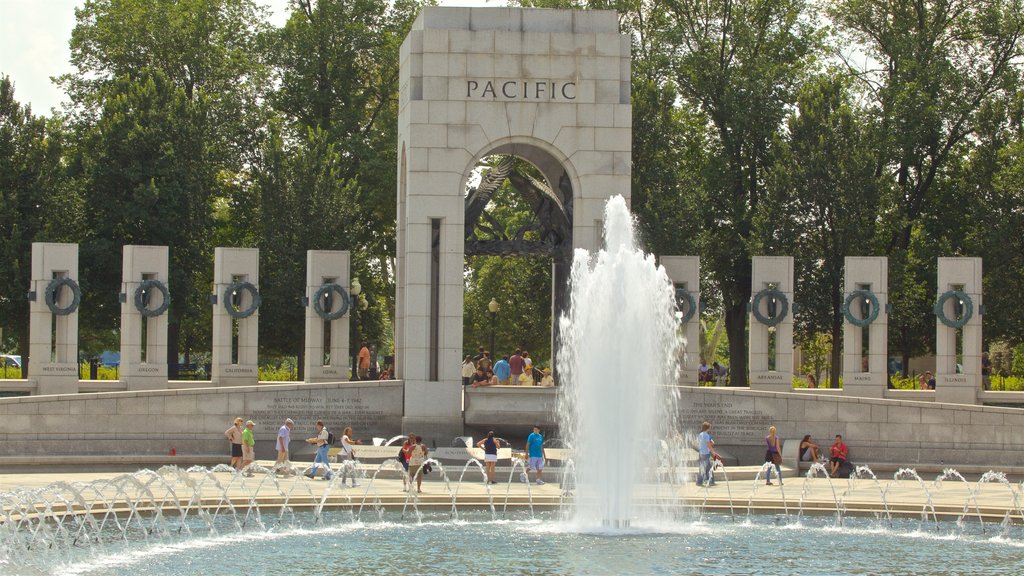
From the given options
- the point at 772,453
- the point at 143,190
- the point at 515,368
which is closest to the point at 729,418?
the point at 772,453

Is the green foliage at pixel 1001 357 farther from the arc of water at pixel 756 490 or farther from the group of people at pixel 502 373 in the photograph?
the arc of water at pixel 756 490

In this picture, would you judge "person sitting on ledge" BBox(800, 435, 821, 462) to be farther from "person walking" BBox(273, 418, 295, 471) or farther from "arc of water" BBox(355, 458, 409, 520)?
"person walking" BBox(273, 418, 295, 471)

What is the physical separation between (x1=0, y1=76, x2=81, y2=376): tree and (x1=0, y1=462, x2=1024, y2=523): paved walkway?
626 inches

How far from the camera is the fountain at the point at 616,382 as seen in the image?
22.6 metres

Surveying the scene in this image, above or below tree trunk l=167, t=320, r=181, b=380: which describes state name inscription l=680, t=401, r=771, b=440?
below

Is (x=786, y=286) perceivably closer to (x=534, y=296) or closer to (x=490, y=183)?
(x=490, y=183)

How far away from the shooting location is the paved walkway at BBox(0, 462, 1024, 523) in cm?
2278

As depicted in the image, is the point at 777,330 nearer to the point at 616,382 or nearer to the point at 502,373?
the point at 502,373

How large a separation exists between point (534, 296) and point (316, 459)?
74.6 ft

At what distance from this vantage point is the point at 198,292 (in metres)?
48.2

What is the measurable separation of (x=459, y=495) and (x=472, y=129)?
418 inches

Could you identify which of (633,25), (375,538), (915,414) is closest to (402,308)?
(915,414)

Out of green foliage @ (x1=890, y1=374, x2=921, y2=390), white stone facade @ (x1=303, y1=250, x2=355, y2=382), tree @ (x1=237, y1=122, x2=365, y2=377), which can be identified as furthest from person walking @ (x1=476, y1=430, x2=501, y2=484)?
tree @ (x1=237, y1=122, x2=365, y2=377)

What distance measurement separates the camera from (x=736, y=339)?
49.0m
